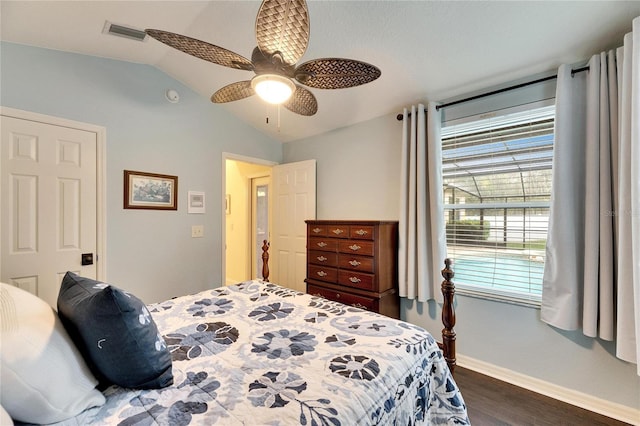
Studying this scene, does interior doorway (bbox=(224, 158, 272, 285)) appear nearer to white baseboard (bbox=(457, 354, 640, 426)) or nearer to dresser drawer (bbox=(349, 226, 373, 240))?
dresser drawer (bbox=(349, 226, 373, 240))

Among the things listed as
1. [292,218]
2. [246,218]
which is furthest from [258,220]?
[292,218]

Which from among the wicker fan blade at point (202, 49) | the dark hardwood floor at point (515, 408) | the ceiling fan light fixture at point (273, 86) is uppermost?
the wicker fan blade at point (202, 49)

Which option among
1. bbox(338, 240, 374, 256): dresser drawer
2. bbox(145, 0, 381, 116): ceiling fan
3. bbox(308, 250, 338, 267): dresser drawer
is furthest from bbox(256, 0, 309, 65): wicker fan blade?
bbox(308, 250, 338, 267): dresser drawer

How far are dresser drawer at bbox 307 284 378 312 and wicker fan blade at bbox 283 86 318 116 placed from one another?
1710 millimetres

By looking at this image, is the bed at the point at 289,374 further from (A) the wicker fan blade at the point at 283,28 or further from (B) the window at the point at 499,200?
(A) the wicker fan blade at the point at 283,28

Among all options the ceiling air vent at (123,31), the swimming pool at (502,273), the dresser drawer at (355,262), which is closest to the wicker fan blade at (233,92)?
the ceiling air vent at (123,31)

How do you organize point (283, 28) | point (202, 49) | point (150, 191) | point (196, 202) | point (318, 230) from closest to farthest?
point (283, 28) < point (202, 49) < point (150, 191) < point (318, 230) < point (196, 202)

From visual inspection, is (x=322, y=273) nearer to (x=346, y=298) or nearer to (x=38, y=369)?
(x=346, y=298)

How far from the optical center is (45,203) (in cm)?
221

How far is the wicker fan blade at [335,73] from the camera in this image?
4.61 feet

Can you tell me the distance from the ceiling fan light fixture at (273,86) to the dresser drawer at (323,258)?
165 cm

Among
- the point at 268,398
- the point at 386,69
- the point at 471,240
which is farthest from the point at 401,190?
the point at 268,398

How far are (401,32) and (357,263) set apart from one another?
1.91m

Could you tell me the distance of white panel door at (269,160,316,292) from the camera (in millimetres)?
3578
